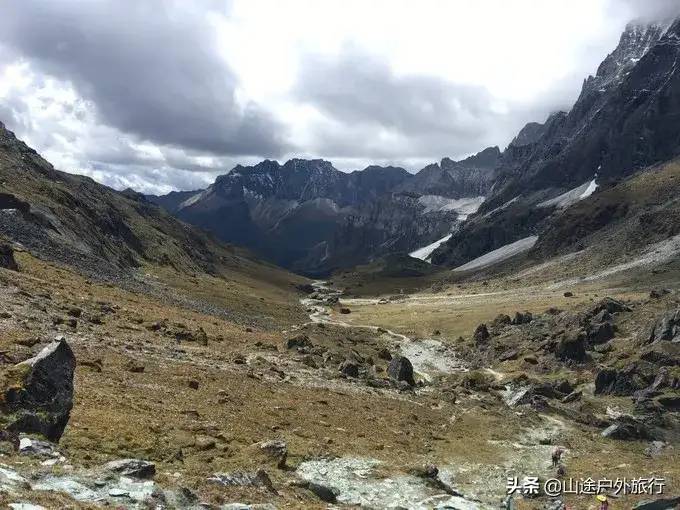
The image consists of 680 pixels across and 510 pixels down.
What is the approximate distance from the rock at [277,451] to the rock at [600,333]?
55.0 meters

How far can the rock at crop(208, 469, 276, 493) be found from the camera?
64.0 ft

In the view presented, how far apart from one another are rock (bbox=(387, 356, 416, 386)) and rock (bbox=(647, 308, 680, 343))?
87.9 ft

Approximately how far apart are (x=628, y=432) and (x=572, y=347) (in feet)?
88.6

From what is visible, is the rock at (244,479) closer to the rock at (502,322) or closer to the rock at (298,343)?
the rock at (298,343)

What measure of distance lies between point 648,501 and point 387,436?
13657mm

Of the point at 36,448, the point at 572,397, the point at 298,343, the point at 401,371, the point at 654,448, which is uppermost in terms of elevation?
the point at 298,343

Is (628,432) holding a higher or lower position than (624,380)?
lower

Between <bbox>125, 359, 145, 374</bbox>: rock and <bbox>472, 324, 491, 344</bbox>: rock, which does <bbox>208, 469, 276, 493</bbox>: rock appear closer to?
<bbox>125, 359, 145, 374</bbox>: rock

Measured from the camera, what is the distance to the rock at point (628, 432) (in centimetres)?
3797

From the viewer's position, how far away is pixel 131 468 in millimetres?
18125

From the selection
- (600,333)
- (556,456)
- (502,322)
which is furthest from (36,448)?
(502,322)

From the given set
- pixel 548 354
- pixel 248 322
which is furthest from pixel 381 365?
pixel 248 322

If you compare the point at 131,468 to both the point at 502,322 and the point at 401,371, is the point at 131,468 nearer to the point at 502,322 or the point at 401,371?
the point at 401,371

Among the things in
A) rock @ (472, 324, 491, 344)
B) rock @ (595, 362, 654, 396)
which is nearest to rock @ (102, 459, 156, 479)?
rock @ (595, 362, 654, 396)
